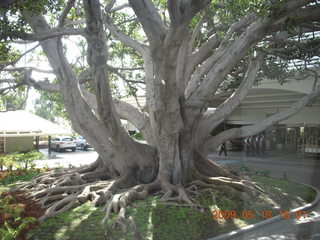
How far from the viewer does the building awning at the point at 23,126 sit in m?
22.3

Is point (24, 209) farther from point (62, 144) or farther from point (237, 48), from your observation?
point (62, 144)

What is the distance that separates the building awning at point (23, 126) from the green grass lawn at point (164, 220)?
55.0 ft

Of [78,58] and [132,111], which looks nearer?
[132,111]

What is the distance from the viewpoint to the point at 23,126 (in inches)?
904

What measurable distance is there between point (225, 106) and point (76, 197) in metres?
5.62

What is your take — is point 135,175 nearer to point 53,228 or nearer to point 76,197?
point 76,197

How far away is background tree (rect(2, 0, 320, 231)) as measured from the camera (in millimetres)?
7121

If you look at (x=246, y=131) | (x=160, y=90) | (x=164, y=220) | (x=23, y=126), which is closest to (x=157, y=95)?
(x=160, y=90)

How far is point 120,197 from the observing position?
7.63m

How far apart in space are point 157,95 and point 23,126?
17.7 m

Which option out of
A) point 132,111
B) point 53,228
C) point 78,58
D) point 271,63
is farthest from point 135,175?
point 271,63
